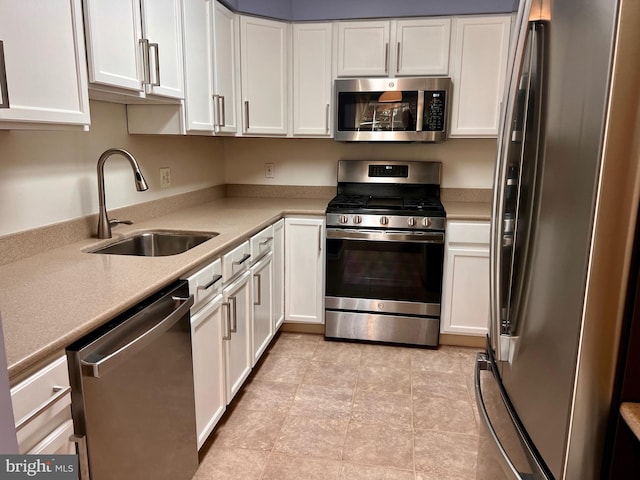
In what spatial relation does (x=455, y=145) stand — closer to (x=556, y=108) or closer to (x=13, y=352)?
(x=556, y=108)

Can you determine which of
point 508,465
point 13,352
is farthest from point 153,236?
point 508,465

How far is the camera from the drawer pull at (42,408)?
37.7 inches

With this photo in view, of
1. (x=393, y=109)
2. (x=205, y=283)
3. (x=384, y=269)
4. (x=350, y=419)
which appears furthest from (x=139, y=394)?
(x=393, y=109)

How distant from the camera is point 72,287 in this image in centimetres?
139

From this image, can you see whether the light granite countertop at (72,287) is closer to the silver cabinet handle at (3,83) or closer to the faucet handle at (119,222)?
the faucet handle at (119,222)

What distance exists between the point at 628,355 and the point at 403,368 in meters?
2.12

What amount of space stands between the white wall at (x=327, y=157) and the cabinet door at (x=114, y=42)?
1.73 m

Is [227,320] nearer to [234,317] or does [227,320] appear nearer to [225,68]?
[234,317]

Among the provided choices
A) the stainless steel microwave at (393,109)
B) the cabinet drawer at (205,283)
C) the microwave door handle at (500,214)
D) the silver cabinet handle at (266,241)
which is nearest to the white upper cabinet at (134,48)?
the cabinet drawer at (205,283)

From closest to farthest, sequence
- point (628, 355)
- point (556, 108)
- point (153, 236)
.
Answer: point (628, 355), point (556, 108), point (153, 236)

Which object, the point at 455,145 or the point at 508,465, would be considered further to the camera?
the point at 455,145

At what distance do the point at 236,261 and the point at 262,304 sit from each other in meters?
0.57

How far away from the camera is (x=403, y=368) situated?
279 cm

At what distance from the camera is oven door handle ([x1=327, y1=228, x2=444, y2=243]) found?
2.84 metres
